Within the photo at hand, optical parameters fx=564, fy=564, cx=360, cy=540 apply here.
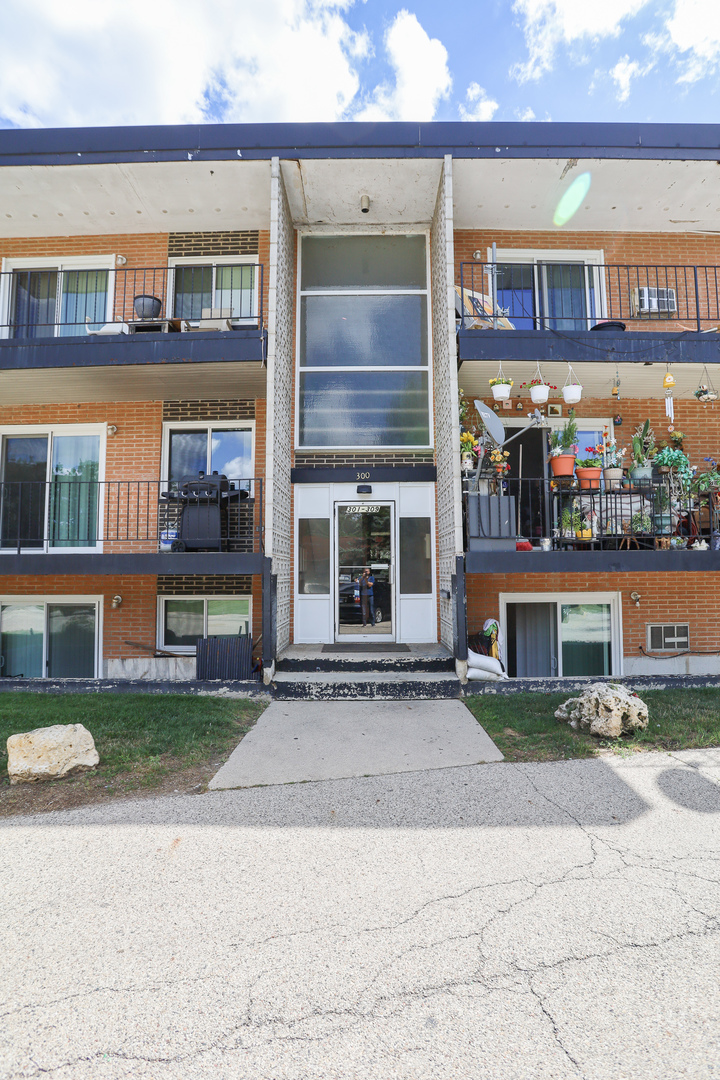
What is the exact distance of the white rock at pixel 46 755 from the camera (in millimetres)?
4301

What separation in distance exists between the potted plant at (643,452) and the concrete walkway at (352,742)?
13.4 ft

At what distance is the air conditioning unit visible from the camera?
8.87m

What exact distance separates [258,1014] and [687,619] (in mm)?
8437

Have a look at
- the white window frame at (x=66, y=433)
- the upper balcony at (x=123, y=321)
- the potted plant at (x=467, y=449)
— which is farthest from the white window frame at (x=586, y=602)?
the white window frame at (x=66, y=433)

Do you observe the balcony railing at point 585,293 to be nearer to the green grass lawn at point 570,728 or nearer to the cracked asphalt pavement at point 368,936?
the green grass lawn at point 570,728

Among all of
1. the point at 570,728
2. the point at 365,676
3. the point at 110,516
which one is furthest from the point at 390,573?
the point at 110,516

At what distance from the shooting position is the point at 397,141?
7543 mm

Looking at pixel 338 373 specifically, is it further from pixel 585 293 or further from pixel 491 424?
pixel 585 293

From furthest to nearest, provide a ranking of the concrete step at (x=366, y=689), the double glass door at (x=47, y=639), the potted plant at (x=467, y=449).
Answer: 1. the double glass door at (x=47, y=639)
2. the potted plant at (x=467, y=449)
3. the concrete step at (x=366, y=689)

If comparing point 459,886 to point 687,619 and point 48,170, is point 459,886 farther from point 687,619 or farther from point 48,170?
point 48,170

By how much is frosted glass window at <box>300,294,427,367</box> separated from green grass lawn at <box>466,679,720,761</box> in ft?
17.3

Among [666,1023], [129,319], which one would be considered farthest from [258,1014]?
[129,319]

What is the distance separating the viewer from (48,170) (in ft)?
25.4

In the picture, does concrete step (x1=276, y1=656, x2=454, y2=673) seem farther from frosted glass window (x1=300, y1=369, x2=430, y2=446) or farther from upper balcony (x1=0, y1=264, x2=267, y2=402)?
upper balcony (x1=0, y1=264, x2=267, y2=402)
